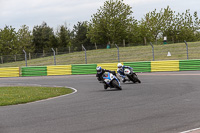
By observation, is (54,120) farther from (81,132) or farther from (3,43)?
(3,43)

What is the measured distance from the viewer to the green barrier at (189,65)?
24.2m

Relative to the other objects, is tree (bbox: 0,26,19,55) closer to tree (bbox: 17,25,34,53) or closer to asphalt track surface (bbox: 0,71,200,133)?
tree (bbox: 17,25,34,53)

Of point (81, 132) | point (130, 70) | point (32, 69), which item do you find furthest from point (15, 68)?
point (81, 132)

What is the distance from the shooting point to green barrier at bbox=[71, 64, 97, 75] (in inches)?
1061

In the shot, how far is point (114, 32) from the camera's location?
55.1 m

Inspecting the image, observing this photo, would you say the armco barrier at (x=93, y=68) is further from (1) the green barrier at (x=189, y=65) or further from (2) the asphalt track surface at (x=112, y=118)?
(2) the asphalt track surface at (x=112, y=118)

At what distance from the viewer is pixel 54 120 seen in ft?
24.9

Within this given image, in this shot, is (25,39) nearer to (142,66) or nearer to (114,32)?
(114,32)

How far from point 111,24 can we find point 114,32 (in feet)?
5.60

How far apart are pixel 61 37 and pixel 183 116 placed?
57696 millimetres

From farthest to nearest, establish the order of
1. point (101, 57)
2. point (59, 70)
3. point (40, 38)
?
point (40, 38) < point (101, 57) < point (59, 70)

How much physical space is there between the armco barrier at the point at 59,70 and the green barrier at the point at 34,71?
0.45m

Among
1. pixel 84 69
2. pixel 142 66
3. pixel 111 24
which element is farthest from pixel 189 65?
pixel 111 24

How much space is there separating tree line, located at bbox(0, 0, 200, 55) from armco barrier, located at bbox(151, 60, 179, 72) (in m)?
27.9
